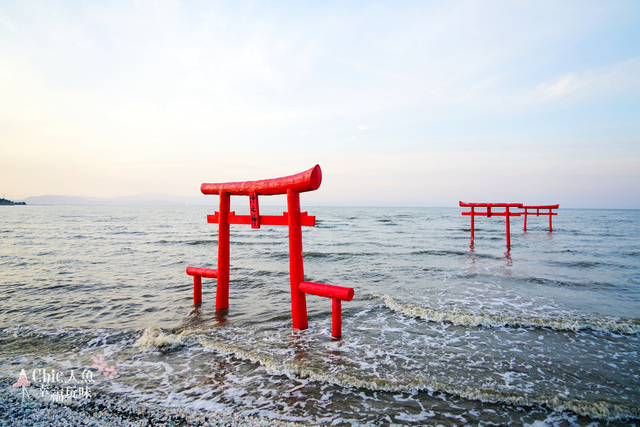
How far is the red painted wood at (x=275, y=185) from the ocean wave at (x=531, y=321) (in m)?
3.71

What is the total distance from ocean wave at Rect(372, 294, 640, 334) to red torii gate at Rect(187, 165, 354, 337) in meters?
2.33

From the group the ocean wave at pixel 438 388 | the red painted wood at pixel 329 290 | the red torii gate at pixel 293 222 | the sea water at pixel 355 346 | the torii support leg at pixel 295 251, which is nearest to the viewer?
the ocean wave at pixel 438 388

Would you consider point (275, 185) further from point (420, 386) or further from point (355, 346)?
point (420, 386)

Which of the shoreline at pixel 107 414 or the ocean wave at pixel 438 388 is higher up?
the shoreline at pixel 107 414

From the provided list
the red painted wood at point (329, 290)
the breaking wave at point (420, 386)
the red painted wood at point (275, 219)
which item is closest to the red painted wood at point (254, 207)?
the red painted wood at point (275, 219)

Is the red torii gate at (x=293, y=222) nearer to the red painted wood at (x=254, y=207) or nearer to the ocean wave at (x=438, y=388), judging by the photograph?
the red painted wood at (x=254, y=207)

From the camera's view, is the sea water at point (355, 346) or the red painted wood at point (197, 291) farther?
the red painted wood at point (197, 291)

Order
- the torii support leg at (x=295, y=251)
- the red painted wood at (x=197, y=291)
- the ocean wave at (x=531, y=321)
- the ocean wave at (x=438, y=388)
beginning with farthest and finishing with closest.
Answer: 1. the red painted wood at (x=197, y=291)
2. the ocean wave at (x=531, y=321)
3. the torii support leg at (x=295, y=251)
4. the ocean wave at (x=438, y=388)

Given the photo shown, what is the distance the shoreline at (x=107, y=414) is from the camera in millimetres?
3117

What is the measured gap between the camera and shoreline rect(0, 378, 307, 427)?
10.2 feet

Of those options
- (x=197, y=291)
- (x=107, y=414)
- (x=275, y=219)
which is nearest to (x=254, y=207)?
(x=275, y=219)

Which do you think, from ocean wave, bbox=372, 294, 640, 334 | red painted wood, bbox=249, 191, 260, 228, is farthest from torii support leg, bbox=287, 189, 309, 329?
ocean wave, bbox=372, 294, 640, 334

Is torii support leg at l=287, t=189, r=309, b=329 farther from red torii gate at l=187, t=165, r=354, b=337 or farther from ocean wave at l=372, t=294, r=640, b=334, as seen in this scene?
ocean wave at l=372, t=294, r=640, b=334

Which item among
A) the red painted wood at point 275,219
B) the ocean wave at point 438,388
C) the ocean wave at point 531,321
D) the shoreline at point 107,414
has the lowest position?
the ocean wave at point 531,321
